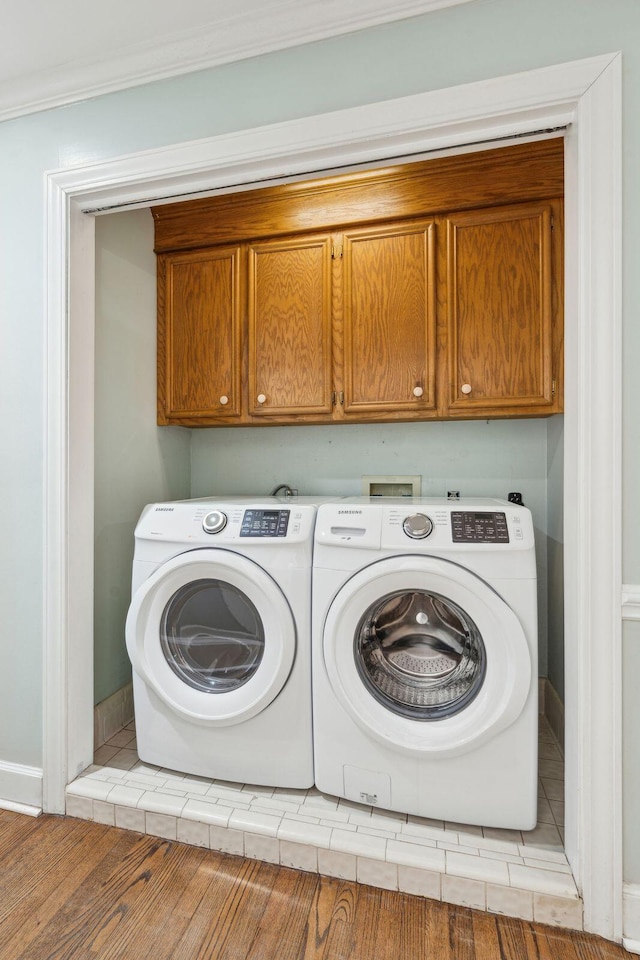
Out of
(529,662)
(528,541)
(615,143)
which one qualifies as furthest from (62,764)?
(615,143)

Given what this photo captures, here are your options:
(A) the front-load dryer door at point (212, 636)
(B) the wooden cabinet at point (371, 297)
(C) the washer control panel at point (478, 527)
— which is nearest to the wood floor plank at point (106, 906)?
(A) the front-load dryer door at point (212, 636)

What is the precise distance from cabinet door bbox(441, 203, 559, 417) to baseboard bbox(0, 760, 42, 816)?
77.3 inches

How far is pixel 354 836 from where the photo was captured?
1411 mm

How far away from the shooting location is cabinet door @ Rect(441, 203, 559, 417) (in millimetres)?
1828

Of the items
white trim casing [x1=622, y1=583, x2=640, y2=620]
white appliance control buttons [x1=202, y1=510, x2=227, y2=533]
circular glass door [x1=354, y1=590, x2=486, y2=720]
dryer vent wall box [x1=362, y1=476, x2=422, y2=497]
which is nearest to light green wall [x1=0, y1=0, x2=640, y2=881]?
white trim casing [x1=622, y1=583, x2=640, y2=620]

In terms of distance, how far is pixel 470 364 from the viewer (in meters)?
1.90

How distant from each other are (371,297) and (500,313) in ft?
1.65

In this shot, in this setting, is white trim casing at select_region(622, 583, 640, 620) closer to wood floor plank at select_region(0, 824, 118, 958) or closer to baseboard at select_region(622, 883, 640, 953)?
baseboard at select_region(622, 883, 640, 953)

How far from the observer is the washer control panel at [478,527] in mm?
1426

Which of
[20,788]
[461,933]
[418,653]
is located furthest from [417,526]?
[20,788]

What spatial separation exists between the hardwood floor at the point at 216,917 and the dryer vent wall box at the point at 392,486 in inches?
56.1

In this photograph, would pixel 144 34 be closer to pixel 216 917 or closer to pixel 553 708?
pixel 216 917

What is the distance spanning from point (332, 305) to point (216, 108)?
2.57ft

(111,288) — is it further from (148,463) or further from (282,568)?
(282,568)
